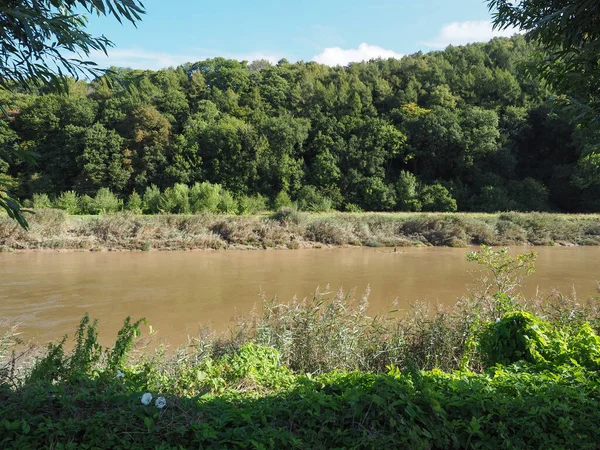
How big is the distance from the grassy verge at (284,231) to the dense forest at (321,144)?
41.5 feet

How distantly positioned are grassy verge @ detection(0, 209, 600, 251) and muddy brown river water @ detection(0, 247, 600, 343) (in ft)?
4.27

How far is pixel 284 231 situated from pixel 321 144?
2252cm

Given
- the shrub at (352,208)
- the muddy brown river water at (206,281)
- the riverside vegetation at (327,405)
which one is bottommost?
the muddy brown river water at (206,281)

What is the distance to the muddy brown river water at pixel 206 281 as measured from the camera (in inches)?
368

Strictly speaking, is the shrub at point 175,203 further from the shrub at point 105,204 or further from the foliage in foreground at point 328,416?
the foliage in foreground at point 328,416

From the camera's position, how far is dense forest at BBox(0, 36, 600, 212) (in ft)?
126

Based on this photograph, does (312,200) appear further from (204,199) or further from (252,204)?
(204,199)

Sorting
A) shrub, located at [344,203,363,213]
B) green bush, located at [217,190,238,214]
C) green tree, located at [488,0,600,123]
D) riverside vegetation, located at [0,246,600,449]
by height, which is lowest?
shrub, located at [344,203,363,213]

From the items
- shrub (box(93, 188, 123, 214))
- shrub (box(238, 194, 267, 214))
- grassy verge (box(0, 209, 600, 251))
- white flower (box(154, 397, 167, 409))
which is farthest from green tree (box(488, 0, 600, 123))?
shrub (box(238, 194, 267, 214))

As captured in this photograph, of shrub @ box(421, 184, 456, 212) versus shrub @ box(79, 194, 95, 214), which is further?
shrub @ box(421, 184, 456, 212)

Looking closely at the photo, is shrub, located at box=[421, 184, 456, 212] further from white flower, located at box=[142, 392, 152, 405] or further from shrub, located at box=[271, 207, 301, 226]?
white flower, located at box=[142, 392, 152, 405]

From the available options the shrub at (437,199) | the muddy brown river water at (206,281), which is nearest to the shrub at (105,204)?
the muddy brown river water at (206,281)

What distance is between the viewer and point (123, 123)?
4069 centimetres

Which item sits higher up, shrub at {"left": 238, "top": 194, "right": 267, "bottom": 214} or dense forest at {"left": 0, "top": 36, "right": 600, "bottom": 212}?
dense forest at {"left": 0, "top": 36, "right": 600, "bottom": 212}
